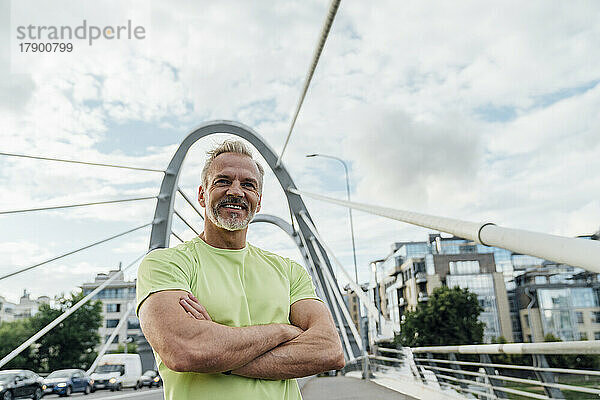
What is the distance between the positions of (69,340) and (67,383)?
26547mm

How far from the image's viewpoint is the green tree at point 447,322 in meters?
38.5

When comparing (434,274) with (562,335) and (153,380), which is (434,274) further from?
(153,380)

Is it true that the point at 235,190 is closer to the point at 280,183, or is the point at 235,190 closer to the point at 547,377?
the point at 547,377

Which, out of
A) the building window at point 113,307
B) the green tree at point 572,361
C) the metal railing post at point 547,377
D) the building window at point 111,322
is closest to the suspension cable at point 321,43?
the metal railing post at point 547,377

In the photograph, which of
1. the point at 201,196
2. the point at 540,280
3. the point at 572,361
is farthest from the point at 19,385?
the point at 540,280

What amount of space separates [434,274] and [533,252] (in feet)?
206

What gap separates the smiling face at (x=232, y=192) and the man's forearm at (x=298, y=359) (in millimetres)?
454

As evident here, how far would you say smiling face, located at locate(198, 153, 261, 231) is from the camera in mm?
1886

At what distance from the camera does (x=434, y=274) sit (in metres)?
62.4

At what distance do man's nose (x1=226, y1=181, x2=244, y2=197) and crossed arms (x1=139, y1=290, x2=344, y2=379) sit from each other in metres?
0.42

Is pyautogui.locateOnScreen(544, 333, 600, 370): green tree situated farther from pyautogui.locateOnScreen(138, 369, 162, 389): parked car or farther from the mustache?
the mustache

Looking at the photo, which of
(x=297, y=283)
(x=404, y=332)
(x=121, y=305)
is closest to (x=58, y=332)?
(x=404, y=332)

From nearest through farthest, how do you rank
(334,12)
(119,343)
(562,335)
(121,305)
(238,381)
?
(238,381)
(334,12)
(562,335)
(119,343)
(121,305)

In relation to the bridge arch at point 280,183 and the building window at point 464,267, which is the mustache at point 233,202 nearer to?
the bridge arch at point 280,183
